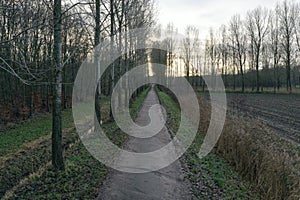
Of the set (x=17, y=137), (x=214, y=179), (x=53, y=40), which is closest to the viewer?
(x=214, y=179)

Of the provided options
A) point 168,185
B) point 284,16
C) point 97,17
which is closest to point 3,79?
point 97,17

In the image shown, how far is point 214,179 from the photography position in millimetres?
6543

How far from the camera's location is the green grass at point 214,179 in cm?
573

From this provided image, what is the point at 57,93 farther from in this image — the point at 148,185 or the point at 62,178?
the point at 148,185

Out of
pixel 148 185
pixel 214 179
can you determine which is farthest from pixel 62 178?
pixel 214 179

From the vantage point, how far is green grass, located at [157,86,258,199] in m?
5.73

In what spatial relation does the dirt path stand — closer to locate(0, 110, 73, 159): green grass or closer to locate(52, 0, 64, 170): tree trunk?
locate(52, 0, 64, 170): tree trunk

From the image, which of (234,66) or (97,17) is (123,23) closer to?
(97,17)

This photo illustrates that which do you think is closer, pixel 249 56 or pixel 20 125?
pixel 20 125

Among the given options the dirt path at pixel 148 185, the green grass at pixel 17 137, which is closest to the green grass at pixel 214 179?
the dirt path at pixel 148 185

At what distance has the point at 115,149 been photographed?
Answer: 9414 mm

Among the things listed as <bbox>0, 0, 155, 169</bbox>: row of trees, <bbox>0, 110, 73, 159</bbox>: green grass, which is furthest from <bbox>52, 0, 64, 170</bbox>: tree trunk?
<bbox>0, 110, 73, 159</bbox>: green grass

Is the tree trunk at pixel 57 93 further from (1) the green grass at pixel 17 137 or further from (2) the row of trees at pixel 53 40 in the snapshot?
(1) the green grass at pixel 17 137

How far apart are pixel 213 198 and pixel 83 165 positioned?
3.63 meters
